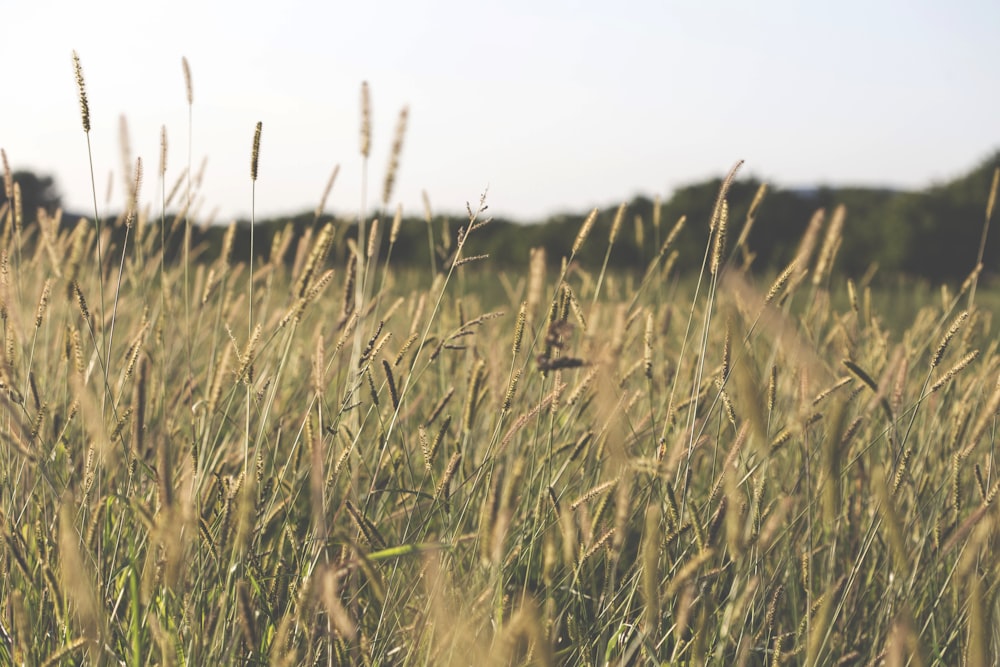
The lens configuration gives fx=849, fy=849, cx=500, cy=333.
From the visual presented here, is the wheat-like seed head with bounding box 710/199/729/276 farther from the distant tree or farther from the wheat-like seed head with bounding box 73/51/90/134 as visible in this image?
the distant tree

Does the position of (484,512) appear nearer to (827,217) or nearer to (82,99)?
(82,99)

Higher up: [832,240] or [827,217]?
[827,217]

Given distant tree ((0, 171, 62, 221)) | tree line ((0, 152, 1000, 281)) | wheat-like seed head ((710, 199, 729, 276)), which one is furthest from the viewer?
distant tree ((0, 171, 62, 221))

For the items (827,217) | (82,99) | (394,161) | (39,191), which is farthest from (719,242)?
(39,191)

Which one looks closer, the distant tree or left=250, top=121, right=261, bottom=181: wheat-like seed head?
left=250, top=121, right=261, bottom=181: wheat-like seed head

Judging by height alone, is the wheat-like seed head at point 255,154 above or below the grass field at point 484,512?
above

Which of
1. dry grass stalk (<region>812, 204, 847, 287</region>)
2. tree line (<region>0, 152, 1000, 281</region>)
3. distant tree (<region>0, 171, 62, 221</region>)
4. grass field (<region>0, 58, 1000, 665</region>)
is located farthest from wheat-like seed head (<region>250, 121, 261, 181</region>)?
distant tree (<region>0, 171, 62, 221</region>)

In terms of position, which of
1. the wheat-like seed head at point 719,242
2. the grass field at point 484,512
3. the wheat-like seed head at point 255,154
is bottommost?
the grass field at point 484,512

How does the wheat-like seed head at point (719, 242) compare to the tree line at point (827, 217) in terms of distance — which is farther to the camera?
the tree line at point (827, 217)

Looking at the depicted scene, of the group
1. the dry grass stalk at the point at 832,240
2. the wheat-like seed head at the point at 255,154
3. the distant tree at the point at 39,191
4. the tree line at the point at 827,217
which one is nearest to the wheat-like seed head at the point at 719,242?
the dry grass stalk at the point at 832,240

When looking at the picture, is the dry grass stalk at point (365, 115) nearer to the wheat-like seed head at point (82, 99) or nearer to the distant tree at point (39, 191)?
the wheat-like seed head at point (82, 99)

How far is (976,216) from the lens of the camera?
11.9 meters

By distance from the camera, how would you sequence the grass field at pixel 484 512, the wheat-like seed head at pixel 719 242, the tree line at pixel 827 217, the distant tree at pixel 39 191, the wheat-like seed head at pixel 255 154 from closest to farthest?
the grass field at pixel 484 512 < the wheat-like seed head at pixel 719 242 < the wheat-like seed head at pixel 255 154 < the tree line at pixel 827 217 < the distant tree at pixel 39 191

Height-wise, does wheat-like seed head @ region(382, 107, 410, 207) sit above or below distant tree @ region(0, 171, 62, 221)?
below
